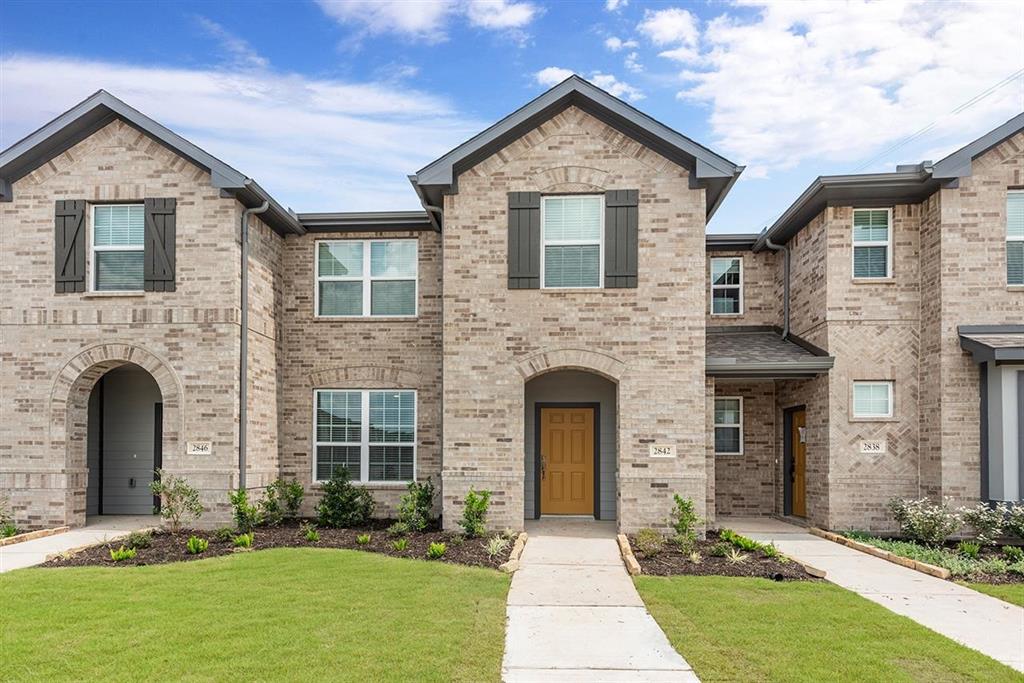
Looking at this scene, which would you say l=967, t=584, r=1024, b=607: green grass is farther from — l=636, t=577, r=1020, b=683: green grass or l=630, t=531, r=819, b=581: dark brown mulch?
A: l=630, t=531, r=819, b=581: dark brown mulch

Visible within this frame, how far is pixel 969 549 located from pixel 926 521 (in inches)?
32.5

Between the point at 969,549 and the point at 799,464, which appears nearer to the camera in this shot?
the point at 969,549

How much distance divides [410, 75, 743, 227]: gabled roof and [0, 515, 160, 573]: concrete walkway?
7922 millimetres

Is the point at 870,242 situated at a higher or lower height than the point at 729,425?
higher

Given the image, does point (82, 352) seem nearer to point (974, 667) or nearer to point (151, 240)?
point (151, 240)

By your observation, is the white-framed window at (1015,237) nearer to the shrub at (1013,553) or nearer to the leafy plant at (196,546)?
the shrub at (1013,553)


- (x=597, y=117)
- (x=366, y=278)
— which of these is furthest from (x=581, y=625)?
(x=366, y=278)

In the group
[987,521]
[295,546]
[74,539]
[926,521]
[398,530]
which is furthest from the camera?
[398,530]

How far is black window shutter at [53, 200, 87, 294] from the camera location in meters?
12.5

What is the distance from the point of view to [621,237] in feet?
39.5

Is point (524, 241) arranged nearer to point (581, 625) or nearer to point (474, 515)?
point (474, 515)

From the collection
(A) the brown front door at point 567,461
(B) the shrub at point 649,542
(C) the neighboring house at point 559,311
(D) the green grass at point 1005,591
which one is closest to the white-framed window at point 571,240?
(C) the neighboring house at point 559,311

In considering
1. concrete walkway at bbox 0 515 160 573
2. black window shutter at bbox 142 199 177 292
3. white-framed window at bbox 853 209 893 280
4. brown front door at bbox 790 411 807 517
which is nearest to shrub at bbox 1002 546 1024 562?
brown front door at bbox 790 411 807 517

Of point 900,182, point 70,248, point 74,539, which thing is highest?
point 900,182
